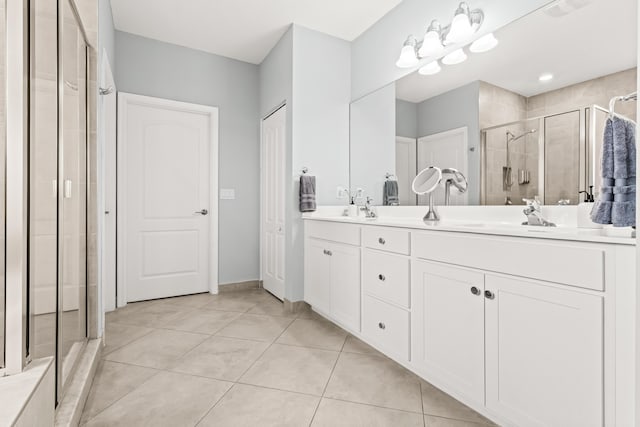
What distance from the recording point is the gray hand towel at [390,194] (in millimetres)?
2662

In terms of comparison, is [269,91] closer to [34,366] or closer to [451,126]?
[451,126]

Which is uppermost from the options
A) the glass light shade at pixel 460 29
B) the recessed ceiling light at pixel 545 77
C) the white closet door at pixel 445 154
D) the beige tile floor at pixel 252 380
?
the glass light shade at pixel 460 29

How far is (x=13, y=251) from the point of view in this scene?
97 centimetres

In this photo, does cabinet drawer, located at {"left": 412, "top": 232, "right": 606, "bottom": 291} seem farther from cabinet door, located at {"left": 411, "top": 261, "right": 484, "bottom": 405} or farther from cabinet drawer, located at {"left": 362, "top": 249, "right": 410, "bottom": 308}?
cabinet drawer, located at {"left": 362, "top": 249, "right": 410, "bottom": 308}

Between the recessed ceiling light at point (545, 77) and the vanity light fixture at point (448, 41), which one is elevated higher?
the vanity light fixture at point (448, 41)

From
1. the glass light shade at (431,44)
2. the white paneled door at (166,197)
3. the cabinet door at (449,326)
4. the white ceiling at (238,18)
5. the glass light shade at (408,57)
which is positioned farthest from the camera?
the white paneled door at (166,197)

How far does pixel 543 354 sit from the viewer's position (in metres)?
1.11

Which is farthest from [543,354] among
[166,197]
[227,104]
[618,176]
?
[227,104]

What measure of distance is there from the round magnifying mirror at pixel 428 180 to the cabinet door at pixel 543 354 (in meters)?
0.90

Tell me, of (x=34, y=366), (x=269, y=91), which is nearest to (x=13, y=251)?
(x=34, y=366)

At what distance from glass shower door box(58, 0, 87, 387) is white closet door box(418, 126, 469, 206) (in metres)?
2.16

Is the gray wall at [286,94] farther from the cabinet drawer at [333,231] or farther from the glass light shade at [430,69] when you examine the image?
the glass light shade at [430,69]

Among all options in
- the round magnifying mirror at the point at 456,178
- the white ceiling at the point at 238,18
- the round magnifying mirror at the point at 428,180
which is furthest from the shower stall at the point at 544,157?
the white ceiling at the point at 238,18

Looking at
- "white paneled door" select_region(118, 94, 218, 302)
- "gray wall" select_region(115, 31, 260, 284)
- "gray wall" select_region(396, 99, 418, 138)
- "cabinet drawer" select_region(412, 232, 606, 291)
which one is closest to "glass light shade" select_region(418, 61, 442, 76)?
"gray wall" select_region(396, 99, 418, 138)
